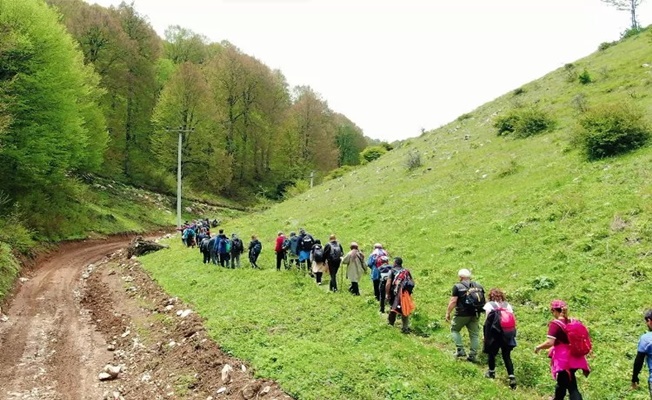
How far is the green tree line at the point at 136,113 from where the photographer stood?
3131 cm

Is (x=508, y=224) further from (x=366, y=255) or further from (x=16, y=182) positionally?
(x=16, y=182)

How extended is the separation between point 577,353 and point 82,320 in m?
17.0

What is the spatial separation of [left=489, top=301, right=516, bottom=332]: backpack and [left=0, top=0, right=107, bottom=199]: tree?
2869cm

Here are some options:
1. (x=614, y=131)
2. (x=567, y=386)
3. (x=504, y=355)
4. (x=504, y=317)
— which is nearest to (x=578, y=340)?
(x=567, y=386)

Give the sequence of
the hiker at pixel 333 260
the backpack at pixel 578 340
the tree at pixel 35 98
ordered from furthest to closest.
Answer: the tree at pixel 35 98 → the hiker at pixel 333 260 → the backpack at pixel 578 340

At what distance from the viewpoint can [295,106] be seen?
2901 inches

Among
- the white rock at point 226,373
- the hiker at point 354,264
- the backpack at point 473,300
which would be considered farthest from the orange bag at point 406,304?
the white rock at point 226,373

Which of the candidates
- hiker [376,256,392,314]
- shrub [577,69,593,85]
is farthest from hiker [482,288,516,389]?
shrub [577,69,593,85]

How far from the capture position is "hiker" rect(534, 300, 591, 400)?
7844 mm

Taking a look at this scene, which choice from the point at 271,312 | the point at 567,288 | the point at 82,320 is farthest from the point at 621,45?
the point at 82,320

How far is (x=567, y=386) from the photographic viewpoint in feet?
26.1

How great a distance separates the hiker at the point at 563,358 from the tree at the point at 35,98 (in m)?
30.0

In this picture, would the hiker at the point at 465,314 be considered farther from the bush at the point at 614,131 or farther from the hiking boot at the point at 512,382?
the bush at the point at 614,131

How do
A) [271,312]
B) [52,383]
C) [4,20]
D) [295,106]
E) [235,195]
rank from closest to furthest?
1. [52,383]
2. [271,312]
3. [4,20]
4. [235,195]
5. [295,106]
